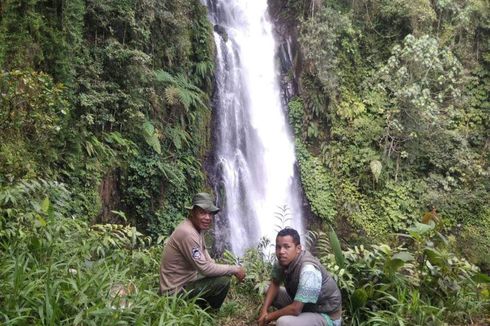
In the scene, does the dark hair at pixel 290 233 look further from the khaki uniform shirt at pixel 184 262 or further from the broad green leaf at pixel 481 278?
the broad green leaf at pixel 481 278

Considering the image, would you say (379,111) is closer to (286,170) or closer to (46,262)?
(286,170)

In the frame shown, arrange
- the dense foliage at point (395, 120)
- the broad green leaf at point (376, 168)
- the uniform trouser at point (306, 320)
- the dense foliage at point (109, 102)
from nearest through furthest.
→ the uniform trouser at point (306, 320) → the dense foliage at point (109, 102) → the broad green leaf at point (376, 168) → the dense foliage at point (395, 120)

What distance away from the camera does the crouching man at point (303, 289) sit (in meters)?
3.77

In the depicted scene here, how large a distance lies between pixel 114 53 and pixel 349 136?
8718 millimetres

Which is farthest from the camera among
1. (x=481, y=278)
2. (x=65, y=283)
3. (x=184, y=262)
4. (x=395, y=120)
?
(x=395, y=120)

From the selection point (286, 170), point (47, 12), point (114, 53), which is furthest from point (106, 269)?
point (286, 170)

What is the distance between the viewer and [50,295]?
10.1 feet

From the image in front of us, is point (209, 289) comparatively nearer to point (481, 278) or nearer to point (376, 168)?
point (481, 278)

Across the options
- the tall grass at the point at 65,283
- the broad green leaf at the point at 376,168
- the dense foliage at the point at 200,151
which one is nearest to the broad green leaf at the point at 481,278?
the dense foliage at the point at 200,151

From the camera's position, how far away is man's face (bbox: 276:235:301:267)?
3.88 m

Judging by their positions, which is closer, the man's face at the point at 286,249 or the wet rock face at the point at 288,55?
the man's face at the point at 286,249

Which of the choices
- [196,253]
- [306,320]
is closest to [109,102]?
[196,253]

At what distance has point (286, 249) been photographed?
388cm

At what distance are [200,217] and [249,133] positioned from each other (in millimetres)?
9121
